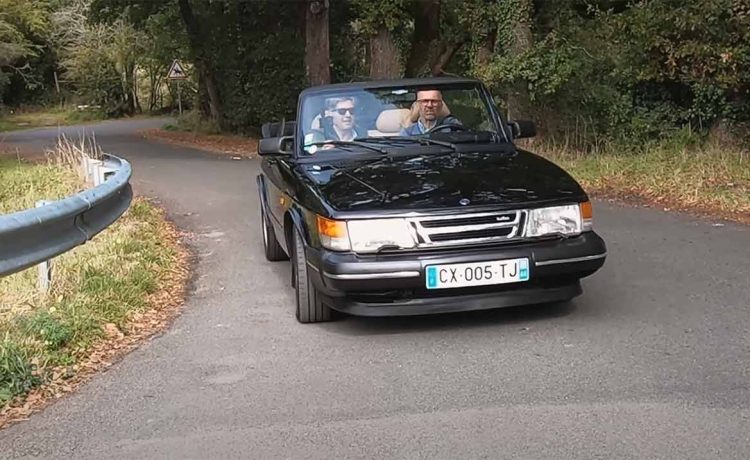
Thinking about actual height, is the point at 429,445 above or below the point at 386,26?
below

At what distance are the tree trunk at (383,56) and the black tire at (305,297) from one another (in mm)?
15237

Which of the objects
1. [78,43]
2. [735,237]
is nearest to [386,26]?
[735,237]

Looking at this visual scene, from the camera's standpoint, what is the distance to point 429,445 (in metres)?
3.78

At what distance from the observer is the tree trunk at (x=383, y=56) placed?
20656 millimetres

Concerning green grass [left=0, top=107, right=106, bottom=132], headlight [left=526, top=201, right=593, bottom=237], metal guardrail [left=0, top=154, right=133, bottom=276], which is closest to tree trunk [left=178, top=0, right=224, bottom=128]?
green grass [left=0, top=107, right=106, bottom=132]

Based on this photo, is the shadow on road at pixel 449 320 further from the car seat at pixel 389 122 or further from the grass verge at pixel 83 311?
the car seat at pixel 389 122

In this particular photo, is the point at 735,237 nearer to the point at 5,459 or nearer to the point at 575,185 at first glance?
Result: the point at 575,185

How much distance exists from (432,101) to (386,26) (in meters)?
14.2

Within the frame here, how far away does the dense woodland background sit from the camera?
45.1ft

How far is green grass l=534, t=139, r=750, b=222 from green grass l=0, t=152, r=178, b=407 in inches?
237

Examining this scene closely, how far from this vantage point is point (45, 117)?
180ft

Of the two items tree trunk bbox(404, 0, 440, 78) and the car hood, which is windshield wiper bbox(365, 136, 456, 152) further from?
tree trunk bbox(404, 0, 440, 78)

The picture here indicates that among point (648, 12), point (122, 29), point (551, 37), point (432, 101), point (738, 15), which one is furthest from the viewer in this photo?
point (122, 29)

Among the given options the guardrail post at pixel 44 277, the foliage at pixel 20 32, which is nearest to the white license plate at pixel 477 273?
the guardrail post at pixel 44 277
